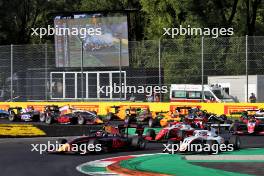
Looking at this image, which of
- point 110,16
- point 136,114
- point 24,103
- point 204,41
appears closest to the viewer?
point 136,114

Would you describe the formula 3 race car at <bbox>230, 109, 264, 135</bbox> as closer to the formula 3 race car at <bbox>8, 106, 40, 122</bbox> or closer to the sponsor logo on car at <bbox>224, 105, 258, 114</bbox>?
the sponsor logo on car at <bbox>224, 105, 258, 114</bbox>

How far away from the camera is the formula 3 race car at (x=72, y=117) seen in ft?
85.6

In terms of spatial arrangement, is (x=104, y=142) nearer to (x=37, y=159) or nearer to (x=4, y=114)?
(x=37, y=159)

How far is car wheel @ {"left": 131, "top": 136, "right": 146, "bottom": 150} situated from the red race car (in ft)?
3.71

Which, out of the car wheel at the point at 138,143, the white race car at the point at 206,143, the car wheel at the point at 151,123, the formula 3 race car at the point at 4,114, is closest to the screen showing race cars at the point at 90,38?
the formula 3 race car at the point at 4,114

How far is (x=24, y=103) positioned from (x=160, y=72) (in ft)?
24.1

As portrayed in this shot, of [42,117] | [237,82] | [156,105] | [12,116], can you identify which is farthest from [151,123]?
[237,82]

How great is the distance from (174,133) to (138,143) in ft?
5.71

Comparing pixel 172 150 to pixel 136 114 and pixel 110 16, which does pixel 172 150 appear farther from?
pixel 110 16

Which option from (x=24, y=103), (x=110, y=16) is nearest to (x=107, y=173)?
(x=24, y=103)

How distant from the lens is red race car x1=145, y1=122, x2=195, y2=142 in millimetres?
18453

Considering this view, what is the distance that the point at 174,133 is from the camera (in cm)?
1894

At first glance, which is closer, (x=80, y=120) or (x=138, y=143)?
(x=138, y=143)

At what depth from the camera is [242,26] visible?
48344 mm
